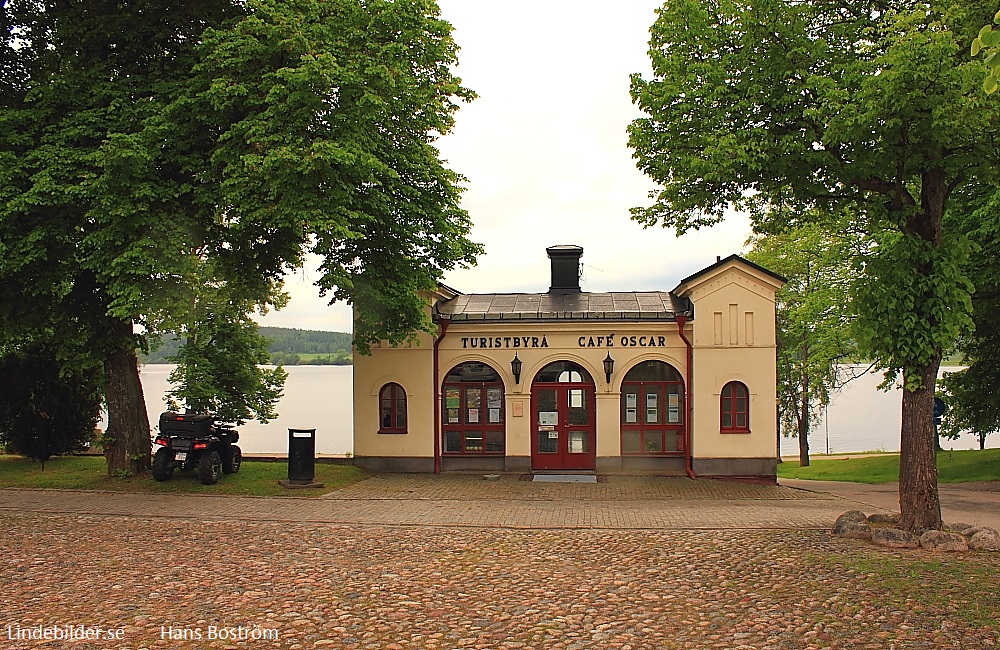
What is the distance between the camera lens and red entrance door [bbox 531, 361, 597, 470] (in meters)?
18.8

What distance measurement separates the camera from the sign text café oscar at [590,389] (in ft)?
59.5

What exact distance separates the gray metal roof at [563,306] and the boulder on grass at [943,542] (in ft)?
28.6

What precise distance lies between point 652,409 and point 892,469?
1053 centimetres

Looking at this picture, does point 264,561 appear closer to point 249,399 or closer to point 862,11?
point 249,399

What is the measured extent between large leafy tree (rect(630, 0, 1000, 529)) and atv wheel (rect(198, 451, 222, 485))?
32.2 feet

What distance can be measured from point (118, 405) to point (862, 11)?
14715 millimetres

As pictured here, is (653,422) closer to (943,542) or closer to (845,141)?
(943,542)

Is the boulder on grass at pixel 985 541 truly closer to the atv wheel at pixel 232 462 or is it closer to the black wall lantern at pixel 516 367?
the black wall lantern at pixel 516 367

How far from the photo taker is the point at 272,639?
717cm

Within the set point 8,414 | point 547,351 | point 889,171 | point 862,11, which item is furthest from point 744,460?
point 8,414

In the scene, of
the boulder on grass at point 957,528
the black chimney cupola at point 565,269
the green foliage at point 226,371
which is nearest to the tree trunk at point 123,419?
the green foliage at point 226,371

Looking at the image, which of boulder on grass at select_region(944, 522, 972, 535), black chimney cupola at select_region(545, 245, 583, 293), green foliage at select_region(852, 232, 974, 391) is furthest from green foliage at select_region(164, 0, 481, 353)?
boulder on grass at select_region(944, 522, 972, 535)

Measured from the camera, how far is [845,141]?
10.4 metres

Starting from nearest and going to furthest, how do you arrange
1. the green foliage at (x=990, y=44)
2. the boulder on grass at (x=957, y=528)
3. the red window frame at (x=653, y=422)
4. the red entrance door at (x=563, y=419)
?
the green foliage at (x=990, y=44) → the boulder on grass at (x=957, y=528) → the red window frame at (x=653, y=422) → the red entrance door at (x=563, y=419)
